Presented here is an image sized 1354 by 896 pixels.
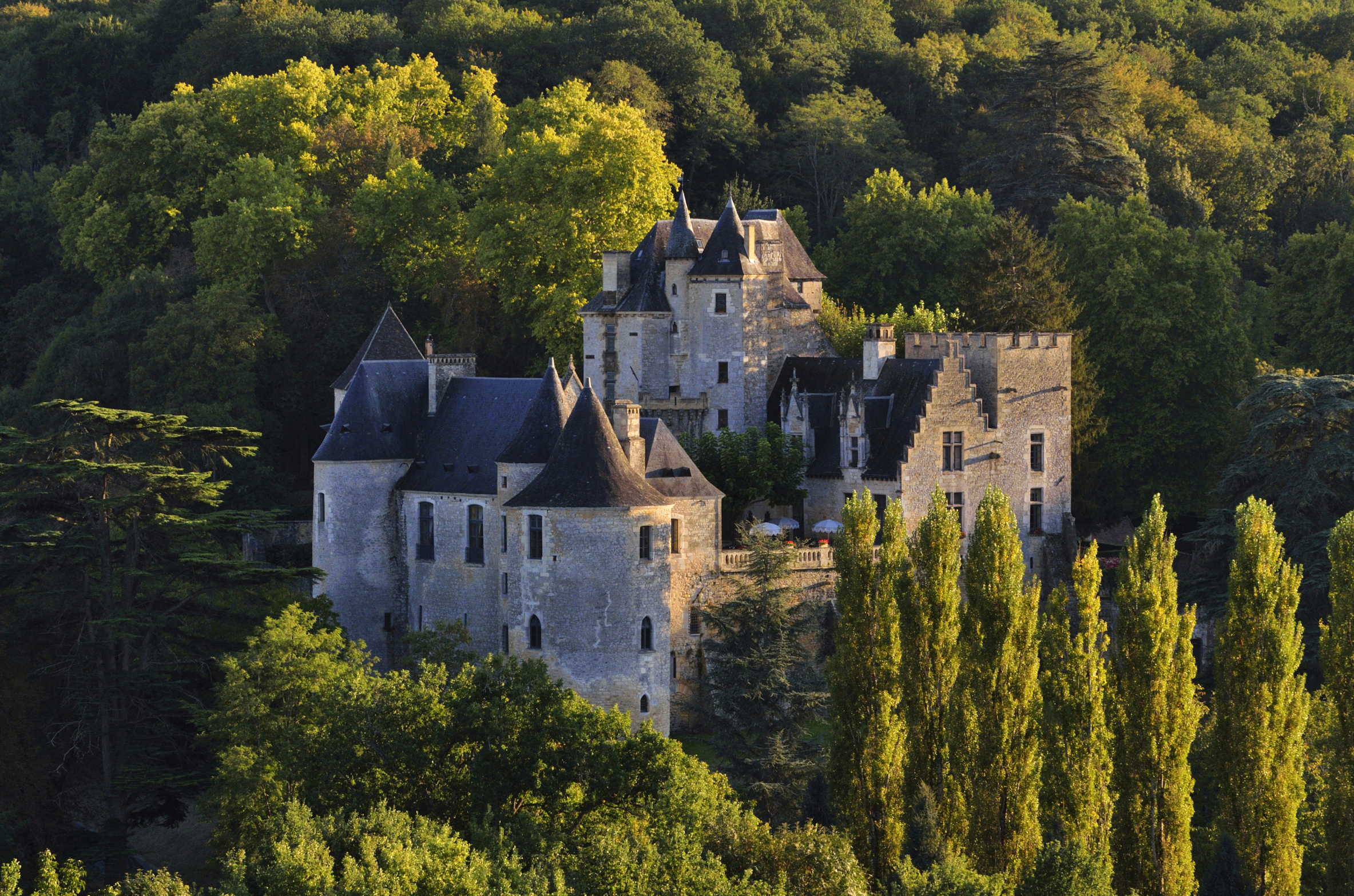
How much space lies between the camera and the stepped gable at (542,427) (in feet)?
185

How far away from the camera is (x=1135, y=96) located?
9444 centimetres

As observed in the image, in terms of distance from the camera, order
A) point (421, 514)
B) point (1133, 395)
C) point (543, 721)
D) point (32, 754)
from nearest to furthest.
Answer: point (543, 721) < point (32, 754) < point (421, 514) < point (1133, 395)

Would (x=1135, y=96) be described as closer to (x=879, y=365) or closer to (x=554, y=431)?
(x=879, y=365)

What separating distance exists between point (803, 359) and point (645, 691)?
16.8m

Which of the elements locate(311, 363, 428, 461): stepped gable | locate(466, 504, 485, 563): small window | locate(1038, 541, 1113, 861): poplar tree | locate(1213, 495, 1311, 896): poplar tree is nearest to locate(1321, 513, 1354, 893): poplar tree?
locate(1213, 495, 1311, 896): poplar tree

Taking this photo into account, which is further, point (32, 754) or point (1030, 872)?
point (32, 754)

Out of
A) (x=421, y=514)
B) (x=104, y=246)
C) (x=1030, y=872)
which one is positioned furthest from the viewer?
(x=104, y=246)

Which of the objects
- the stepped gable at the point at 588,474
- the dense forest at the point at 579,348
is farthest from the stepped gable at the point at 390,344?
the stepped gable at the point at 588,474

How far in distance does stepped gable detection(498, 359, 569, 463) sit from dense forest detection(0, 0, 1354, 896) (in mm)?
5627

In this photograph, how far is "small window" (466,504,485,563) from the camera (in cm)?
5859

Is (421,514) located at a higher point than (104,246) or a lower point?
lower

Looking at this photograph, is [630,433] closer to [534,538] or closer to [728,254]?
[534,538]

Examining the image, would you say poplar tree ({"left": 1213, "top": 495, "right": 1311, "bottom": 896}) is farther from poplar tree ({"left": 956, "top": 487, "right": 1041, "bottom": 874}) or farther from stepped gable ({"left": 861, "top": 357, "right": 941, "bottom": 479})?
stepped gable ({"left": 861, "top": 357, "right": 941, "bottom": 479})

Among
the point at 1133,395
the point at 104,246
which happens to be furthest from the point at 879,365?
the point at 104,246
